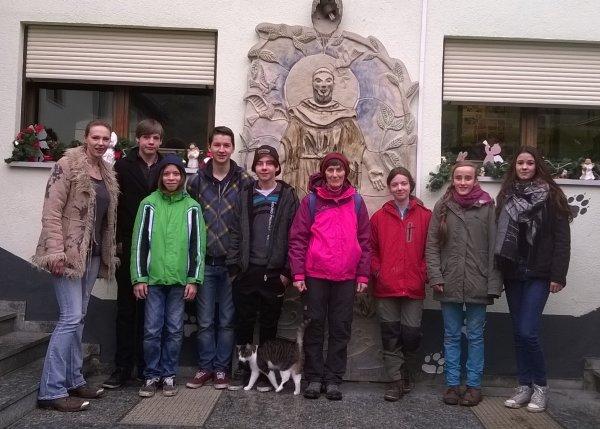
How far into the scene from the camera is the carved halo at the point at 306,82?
18.0 feet

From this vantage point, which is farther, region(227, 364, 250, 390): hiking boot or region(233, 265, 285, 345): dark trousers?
region(227, 364, 250, 390): hiking boot

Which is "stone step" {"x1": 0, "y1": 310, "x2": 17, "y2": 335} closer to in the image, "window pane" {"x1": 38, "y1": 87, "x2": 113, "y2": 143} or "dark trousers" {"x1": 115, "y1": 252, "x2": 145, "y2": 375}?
"dark trousers" {"x1": 115, "y1": 252, "x2": 145, "y2": 375}

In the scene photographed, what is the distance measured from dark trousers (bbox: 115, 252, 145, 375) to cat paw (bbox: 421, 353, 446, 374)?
254 centimetres

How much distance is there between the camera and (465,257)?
4738mm

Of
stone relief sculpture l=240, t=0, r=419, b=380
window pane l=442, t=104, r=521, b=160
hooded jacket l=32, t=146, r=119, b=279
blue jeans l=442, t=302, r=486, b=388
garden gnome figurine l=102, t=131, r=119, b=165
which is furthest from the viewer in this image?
window pane l=442, t=104, r=521, b=160

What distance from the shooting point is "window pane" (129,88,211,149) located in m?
5.91

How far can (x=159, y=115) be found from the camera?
5.99m

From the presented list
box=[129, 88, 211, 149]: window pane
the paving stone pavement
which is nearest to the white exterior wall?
box=[129, 88, 211, 149]: window pane

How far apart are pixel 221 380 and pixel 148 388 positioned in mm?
598

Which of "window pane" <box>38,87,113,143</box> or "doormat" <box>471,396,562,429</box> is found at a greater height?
"window pane" <box>38,87,113,143</box>

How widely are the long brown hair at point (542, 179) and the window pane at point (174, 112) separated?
9.44ft

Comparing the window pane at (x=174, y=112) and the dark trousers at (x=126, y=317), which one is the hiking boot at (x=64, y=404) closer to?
the dark trousers at (x=126, y=317)

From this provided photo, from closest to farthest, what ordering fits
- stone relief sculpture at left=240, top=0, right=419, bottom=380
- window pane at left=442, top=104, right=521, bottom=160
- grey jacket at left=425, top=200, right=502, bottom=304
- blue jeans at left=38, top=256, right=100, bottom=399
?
blue jeans at left=38, top=256, right=100, bottom=399, grey jacket at left=425, top=200, right=502, bottom=304, stone relief sculpture at left=240, top=0, right=419, bottom=380, window pane at left=442, top=104, right=521, bottom=160

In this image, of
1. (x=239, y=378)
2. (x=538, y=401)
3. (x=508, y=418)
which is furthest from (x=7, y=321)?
(x=538, y=401)
